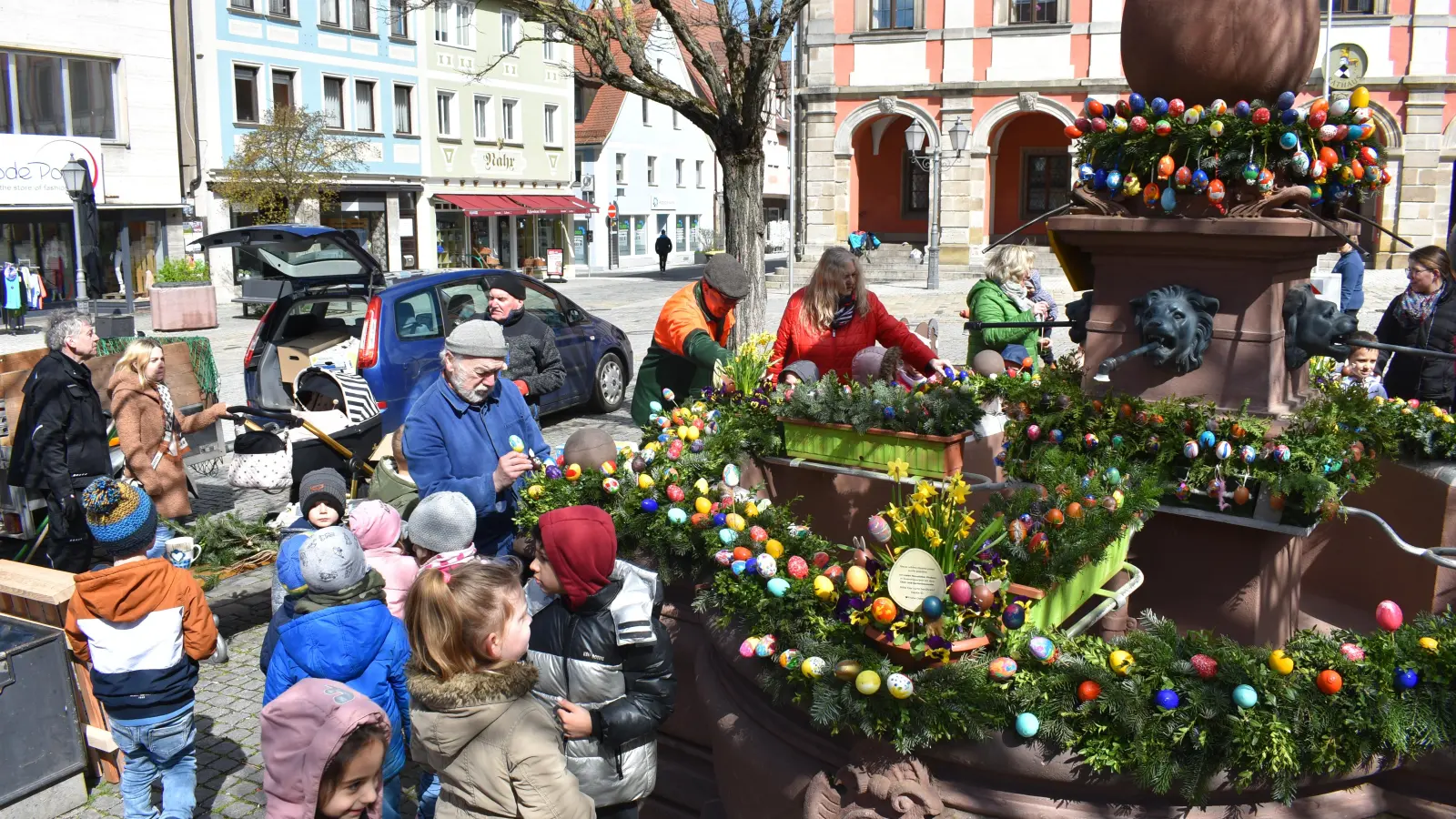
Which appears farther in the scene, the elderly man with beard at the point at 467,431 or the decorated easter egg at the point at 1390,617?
the elderly man with beard at the point at 467,431

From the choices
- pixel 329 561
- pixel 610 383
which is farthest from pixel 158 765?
pixel 610 383

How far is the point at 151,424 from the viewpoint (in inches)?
282

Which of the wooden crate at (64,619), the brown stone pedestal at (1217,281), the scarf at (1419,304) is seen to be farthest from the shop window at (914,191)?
the wooden crate at (64,619)

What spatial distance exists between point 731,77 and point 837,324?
5610 mm

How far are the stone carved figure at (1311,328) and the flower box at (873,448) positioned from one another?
1.10 metres

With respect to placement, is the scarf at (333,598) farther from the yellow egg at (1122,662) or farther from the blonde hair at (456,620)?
the yellow egg at (1122,662)

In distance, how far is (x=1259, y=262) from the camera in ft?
11.9

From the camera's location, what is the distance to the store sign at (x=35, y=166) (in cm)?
2583

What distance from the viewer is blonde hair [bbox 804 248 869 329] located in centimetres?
551

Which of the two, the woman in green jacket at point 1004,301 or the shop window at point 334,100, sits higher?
the shop window at point 334,100

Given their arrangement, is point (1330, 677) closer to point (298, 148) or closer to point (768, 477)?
point (768, 477)

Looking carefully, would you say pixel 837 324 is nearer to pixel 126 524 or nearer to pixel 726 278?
pixel 726 278

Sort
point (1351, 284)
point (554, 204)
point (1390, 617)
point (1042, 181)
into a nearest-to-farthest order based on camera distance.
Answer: point (1390, 617)
point (1351, 284)
point (1042, 181)
point (554, 204)

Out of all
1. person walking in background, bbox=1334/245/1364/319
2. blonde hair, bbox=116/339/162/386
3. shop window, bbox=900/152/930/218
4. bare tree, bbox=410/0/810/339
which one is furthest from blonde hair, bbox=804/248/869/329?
shop window, bbox=900/152/930/218
